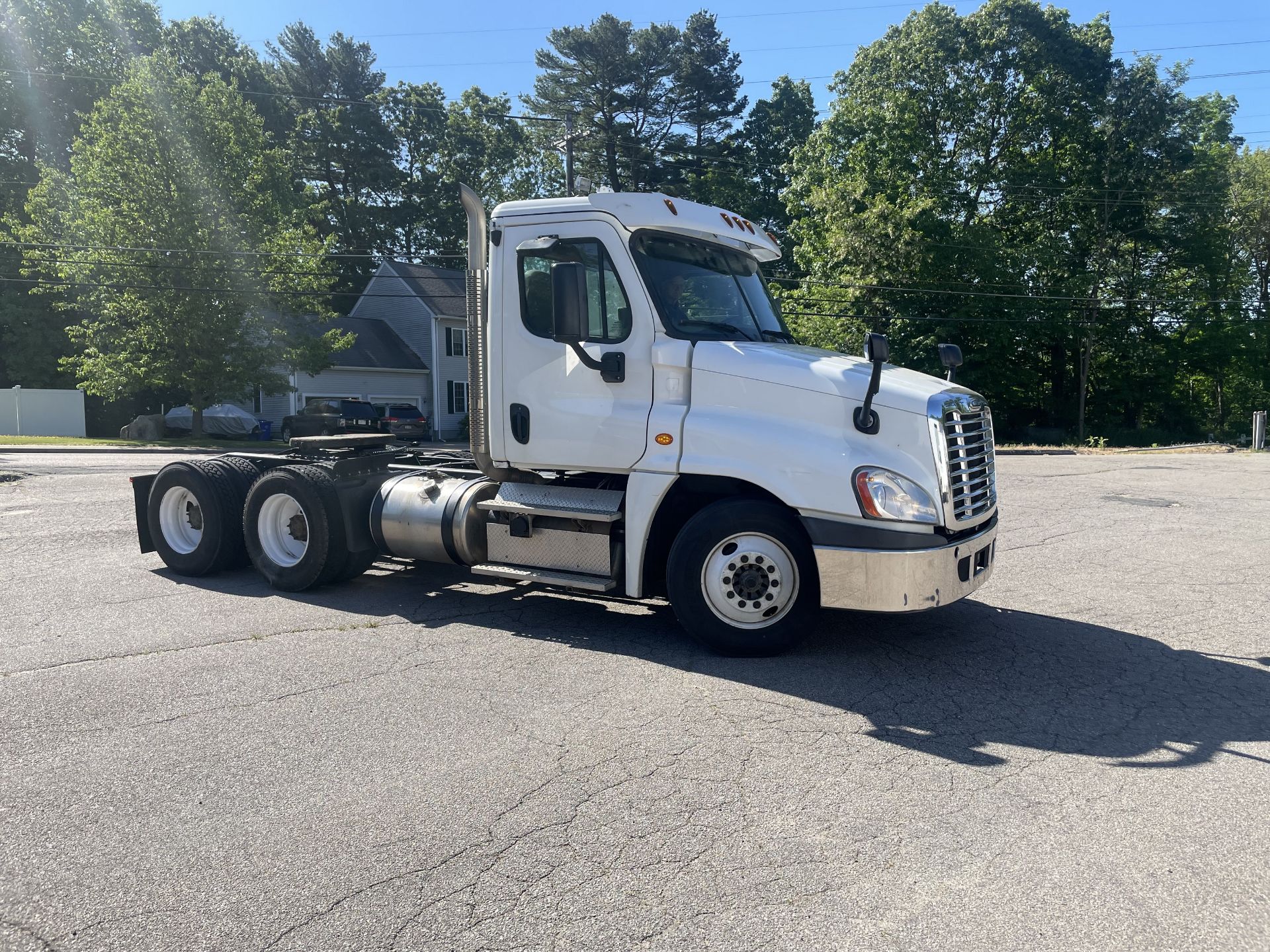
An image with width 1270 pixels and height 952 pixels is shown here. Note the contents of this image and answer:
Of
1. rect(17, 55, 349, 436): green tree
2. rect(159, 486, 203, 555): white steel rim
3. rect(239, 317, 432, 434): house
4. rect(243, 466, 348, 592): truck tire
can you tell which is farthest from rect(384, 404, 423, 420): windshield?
rect(243, 466, 348, 592): truck tire

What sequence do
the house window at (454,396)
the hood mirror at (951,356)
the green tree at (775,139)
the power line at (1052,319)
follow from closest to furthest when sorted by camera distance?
the hood mirror at (951,356), the power line at (1052,319), the house window at (454,396), the green tree at (775,139)

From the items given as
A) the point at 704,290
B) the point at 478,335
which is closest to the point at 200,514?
the point at 478,335

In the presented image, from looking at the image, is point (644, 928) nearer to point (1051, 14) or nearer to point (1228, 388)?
point (1051, 14)

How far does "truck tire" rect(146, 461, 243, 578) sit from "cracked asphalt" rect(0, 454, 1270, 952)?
0.81 metres

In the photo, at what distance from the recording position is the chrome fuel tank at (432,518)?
Result: 22.8 feet

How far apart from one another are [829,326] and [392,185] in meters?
30.2

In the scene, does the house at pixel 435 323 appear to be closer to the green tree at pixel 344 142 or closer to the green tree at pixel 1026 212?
the green tree at pixel 344 142

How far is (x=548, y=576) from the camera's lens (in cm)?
634

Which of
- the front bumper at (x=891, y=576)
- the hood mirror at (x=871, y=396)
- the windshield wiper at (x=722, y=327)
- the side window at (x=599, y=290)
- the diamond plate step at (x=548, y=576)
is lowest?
the diamond plate step at (x=548, y=576)

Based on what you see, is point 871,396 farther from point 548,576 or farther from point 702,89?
point 702,89

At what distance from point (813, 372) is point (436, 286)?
41.0m

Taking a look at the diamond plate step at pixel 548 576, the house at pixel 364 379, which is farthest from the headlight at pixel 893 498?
the house at pixel 364 379

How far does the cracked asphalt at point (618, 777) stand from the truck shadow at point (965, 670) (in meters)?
0.03

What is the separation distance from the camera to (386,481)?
7699 mm
